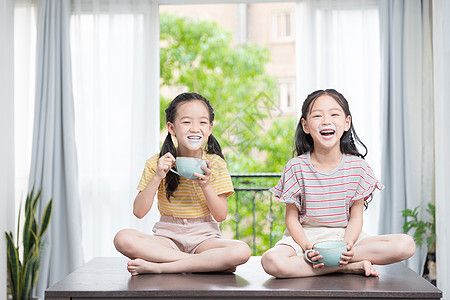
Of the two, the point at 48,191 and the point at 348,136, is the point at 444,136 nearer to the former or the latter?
the point at 348,136

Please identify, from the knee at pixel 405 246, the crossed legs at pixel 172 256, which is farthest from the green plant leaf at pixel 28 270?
the knee at pixel 405 246

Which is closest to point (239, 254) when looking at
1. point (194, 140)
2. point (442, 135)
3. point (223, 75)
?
point (194, 140)

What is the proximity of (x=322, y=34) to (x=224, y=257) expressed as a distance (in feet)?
6.50

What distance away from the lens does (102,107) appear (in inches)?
141

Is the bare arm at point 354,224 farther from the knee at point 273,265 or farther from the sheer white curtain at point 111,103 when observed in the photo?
the sheer white curtain at point 111,103

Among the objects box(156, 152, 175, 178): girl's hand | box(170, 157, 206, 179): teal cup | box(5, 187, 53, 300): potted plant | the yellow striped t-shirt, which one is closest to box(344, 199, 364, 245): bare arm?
the yellow striped t-shirt

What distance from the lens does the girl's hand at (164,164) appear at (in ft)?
6.55

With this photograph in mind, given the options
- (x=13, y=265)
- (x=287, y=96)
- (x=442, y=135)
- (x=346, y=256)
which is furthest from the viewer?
(x=287, y=96)

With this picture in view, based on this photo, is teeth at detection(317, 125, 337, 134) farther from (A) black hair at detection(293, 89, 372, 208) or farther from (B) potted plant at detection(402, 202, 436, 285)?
(B) potted plant at detection(402, 202, 436, 285)

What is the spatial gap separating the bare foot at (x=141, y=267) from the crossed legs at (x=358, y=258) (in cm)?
38

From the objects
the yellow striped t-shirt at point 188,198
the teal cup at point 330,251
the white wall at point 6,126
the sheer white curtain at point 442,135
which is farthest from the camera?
the white wall at point 6,126

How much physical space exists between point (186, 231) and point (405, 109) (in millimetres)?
1829

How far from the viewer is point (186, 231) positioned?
2.17 m

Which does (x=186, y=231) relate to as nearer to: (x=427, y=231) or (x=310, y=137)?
(x=310, y=137)
